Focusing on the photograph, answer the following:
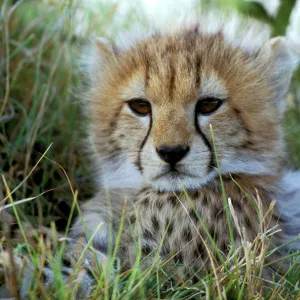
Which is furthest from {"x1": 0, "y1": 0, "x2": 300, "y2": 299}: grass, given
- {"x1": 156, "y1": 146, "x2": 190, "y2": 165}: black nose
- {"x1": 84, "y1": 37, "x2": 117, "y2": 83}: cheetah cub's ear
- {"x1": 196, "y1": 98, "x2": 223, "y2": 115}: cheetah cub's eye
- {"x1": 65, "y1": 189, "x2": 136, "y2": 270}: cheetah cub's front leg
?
{"x1": 196, "y1": 98, "x2": 223, "y2": 115}: cheetah cub's eye

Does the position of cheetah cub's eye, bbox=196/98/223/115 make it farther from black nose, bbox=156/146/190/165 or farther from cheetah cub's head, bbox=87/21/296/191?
black nose, bbox=156/146/190/165

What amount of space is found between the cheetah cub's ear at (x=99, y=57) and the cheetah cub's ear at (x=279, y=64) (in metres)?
0.70

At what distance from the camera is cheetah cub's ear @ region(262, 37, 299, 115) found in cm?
242

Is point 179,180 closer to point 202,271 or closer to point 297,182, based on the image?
point 202,271

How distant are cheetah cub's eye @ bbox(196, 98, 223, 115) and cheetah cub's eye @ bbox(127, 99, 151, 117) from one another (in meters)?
0.21

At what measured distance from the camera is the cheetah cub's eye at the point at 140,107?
2248mm

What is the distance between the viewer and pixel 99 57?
263 cm

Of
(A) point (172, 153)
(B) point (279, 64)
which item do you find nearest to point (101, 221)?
(A) point (172, 153)

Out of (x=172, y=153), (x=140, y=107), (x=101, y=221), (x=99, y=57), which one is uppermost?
(x=99, y=57)

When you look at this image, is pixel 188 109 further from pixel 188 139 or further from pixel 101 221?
pixel 101 221

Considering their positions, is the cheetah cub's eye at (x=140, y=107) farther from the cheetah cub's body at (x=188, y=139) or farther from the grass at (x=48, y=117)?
the grass at (x=48, y=117)

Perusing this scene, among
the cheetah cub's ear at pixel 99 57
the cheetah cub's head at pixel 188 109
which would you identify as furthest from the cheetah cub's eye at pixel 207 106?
the cheetah cub's ear at pixel 99 57

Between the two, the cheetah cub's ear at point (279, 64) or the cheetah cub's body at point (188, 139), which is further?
the cheetah cub's ear at point (279, 64)

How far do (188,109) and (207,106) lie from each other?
0.10 meters
